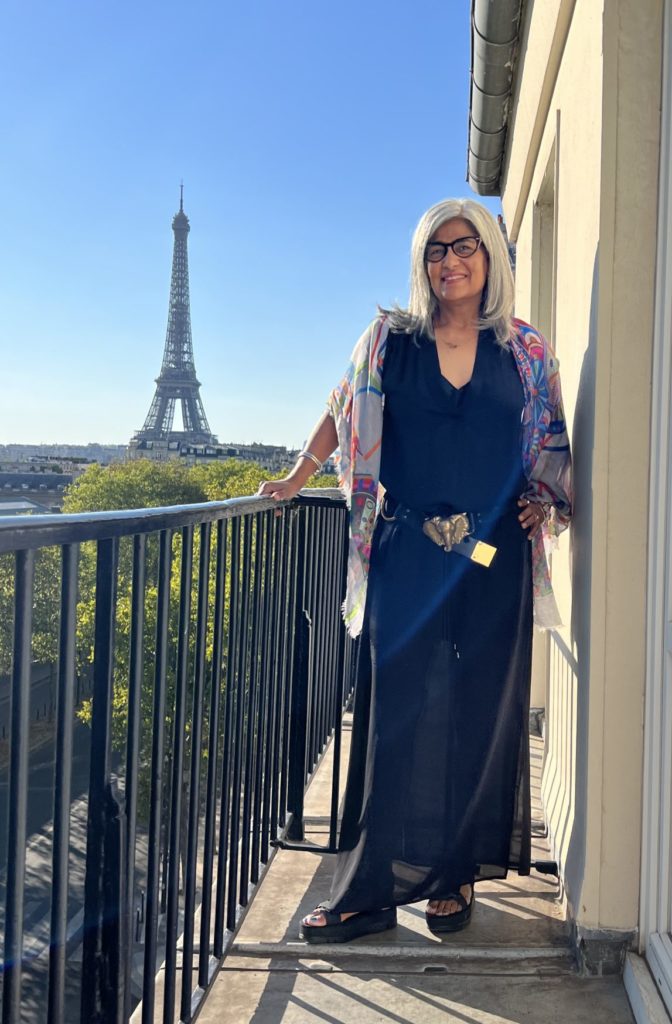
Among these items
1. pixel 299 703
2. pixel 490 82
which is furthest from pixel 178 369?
pixel 299 703

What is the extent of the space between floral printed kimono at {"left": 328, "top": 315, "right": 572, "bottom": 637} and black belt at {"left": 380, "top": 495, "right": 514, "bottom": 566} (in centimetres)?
16

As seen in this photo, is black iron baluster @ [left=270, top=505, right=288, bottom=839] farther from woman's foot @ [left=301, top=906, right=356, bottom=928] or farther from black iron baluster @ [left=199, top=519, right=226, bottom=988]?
black iron baluster @ [left=199, top=519, right=226, bottom=988]

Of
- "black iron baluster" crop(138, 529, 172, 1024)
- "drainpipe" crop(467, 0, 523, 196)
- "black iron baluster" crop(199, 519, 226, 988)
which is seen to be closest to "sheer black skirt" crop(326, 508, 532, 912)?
"black iron baluster" crop(199, 519, 226, 988)

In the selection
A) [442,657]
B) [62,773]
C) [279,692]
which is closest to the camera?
[62,773]

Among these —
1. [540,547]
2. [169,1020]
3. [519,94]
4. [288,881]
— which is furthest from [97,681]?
[519,94]

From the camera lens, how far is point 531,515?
2453mm

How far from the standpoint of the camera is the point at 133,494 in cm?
5159

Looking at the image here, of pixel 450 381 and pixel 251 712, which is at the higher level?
pixel 450 381

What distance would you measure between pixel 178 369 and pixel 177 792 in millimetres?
86053

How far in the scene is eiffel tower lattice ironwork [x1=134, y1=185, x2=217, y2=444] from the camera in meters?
84.2

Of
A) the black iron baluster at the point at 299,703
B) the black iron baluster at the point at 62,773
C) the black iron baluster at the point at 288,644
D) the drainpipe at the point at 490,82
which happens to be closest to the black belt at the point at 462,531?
the black iron baluster at the point at 288,644

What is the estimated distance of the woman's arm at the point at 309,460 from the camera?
8.93ft

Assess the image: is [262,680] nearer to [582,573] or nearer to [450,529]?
[450,529]

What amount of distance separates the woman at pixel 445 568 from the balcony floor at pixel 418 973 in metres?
0.09
